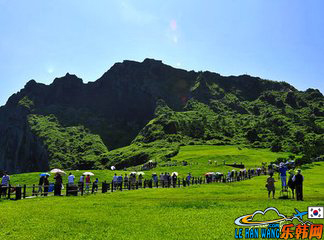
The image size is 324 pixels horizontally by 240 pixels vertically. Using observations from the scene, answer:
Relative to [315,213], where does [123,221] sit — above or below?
below

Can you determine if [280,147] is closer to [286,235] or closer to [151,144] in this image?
[151,144]

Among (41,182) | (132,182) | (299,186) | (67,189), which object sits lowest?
(132,182)

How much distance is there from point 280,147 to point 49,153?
136209mm

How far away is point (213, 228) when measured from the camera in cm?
1312

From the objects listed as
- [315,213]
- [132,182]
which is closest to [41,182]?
[132,182]

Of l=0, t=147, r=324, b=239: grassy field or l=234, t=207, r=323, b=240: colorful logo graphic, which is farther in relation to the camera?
l=0, t=147, r=324, b=239: grassy field

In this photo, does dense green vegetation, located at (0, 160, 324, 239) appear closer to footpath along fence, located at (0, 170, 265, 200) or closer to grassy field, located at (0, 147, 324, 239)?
grassy field, located at (0, 147, 324, 239)

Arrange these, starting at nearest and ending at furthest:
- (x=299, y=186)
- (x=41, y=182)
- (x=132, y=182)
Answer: (x=299, y=186) < (x=41, y=182) < (x=132, y=182)

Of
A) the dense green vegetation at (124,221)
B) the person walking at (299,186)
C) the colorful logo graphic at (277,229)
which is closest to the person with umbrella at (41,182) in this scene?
the dense green vegetation at (124,221)

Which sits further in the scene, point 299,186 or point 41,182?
point 41,182

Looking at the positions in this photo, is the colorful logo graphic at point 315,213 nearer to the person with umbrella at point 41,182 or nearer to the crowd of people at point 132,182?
the crowd of people at point 132,182

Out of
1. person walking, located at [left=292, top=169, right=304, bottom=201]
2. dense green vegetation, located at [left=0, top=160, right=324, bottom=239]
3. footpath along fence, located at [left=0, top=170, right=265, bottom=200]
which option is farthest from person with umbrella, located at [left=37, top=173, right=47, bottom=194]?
person walking, located at [left=292, top=169, right=304, bottom=201]

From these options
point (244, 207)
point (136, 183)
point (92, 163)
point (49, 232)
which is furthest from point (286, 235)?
point (92, 163)

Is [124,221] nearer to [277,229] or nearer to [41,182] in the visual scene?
[277,229]
